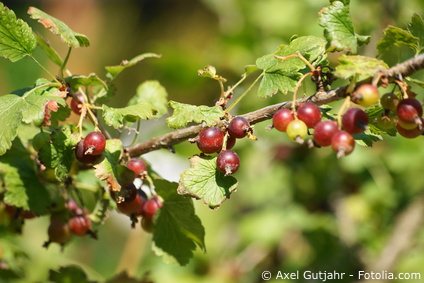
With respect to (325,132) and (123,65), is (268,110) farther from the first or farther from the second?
(123,65)

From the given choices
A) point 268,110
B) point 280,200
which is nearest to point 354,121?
point 268,110

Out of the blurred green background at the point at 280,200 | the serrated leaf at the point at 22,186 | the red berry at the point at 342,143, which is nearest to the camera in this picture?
the red berry at the point at 342,143

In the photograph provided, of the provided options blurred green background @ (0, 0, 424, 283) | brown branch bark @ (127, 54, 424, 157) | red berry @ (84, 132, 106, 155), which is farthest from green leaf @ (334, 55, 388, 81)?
blurred green background @ (0, 0, 424, 283)

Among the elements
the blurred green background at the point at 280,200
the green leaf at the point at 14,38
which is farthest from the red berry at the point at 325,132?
the blurred green background at the point at 280,200

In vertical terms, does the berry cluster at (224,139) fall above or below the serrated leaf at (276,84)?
below

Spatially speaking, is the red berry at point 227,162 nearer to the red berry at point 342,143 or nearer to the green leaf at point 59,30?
the red berry at point 342,143

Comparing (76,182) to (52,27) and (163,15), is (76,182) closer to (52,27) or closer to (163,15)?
(52,27)

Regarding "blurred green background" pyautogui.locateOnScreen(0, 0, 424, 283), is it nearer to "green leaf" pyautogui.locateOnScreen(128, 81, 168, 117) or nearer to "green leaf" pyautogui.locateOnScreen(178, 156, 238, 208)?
"green leaf" pyautogui.locateOnScreen(128, 81, 168, 117)
